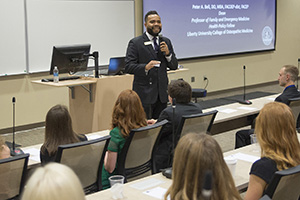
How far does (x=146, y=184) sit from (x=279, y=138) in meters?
0.85

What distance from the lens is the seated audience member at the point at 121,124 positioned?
350 cm

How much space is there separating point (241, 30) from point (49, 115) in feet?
26.8

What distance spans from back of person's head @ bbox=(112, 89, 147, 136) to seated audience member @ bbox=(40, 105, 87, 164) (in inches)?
18.2

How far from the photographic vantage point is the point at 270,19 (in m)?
11.3

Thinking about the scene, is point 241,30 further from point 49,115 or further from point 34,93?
point 49,115

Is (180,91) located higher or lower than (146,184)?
higher

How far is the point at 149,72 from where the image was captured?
201 inches

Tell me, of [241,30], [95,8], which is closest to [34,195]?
[95,8]

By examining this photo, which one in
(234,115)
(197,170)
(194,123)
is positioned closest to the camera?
(197,170)

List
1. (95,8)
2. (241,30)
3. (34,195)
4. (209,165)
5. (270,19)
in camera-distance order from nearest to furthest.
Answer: (34,195) < (209,165) < (95,8) < (241,30) < (270,19)

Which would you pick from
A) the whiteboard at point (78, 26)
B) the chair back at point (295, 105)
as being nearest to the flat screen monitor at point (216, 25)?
the whiteboard at point (78, 26)

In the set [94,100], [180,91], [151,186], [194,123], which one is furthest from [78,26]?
[151,186]

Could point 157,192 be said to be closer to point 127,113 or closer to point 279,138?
point 279,138

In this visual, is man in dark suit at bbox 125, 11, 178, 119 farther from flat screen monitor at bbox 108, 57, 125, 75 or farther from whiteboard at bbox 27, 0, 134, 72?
whiteboard at bbox 27, 0, 134, 72
